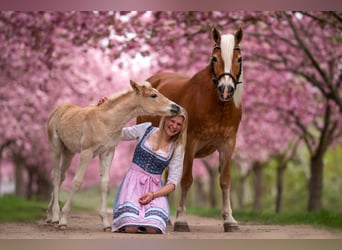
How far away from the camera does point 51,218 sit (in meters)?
6.20

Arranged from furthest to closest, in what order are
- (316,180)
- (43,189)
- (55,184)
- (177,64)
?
(43,189)
(177,64)
(316,180)
(55,184)

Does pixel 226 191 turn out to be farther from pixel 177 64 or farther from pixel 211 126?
pixel 177 64

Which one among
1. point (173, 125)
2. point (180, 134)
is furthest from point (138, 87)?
point (180, 134)

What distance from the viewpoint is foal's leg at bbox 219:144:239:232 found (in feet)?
19.0

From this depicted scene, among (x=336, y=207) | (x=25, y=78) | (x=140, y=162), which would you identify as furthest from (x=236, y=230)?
(x=336, y=207)

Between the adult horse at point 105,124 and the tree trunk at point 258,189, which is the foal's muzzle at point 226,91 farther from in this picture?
the tree trunk at point 258,189

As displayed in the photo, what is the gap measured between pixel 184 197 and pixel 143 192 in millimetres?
545

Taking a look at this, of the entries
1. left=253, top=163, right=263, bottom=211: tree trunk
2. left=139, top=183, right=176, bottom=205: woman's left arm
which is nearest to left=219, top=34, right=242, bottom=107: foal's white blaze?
left=139, top=183, right=176, bottom=205: woman's left arm

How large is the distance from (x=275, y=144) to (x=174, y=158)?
950cm

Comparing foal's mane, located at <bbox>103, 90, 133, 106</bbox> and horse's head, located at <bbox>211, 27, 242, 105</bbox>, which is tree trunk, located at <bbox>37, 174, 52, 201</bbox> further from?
horse's head, located at <bbox>211, 27, 242, 105</bbox>

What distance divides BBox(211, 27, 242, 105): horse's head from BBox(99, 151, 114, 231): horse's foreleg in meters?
1.05

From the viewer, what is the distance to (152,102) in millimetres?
5301

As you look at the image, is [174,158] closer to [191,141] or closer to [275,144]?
[191,141]

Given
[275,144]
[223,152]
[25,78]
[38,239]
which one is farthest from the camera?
[275,144]
